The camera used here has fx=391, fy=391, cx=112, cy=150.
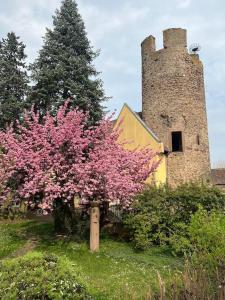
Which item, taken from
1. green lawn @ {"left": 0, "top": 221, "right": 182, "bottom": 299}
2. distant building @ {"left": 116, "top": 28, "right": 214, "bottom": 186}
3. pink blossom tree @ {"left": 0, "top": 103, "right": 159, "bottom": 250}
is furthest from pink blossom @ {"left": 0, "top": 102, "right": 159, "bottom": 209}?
distant building @ {"left": 116, "top": 28, "right": 214, "bottom": 186}

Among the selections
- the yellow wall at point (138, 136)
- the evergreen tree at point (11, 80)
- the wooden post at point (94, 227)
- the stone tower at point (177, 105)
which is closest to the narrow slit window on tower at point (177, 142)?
the stone tower at point (177, 105)

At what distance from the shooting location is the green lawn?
8.48 metres

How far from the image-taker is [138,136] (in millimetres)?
23500

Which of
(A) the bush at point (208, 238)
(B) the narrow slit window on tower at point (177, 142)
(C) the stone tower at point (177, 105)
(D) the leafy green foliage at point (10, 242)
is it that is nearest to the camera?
(A) the bush at point (208, 238)

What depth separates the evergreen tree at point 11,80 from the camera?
20.4 metres

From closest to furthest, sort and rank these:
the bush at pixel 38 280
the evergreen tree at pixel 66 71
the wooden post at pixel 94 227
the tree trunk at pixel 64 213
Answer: the bush at pixel 38 280, the wooden post at pixel 94 227, the tree trunk at pixel 64 213, the evergreen tree at pixel 66 71

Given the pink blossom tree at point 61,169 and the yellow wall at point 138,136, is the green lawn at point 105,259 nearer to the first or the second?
the pink blossom tree at point 61,169

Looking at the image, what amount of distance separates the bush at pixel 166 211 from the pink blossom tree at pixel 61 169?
614mm

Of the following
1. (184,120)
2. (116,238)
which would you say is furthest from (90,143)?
(184,120)

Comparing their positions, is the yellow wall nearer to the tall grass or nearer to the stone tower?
the stone tower

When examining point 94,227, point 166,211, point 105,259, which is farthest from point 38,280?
point 166,211

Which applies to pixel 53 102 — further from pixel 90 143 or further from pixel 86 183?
pixel 86 183

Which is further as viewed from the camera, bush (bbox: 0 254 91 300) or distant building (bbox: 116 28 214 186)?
distant building (bbox: 116 28 214 186)

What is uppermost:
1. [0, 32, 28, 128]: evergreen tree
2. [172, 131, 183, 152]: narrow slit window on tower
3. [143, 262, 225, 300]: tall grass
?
[0, 32, 28, 128]: evergreen tree
